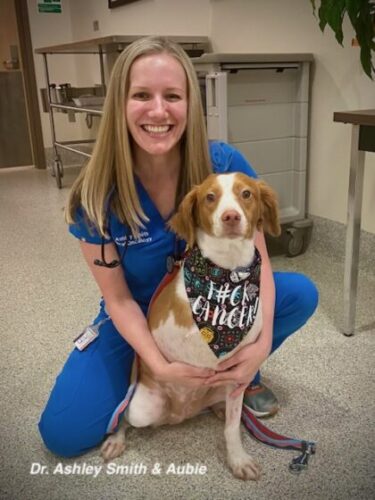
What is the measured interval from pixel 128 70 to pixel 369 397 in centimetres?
112

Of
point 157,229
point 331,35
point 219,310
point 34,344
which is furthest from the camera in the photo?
point 331,35

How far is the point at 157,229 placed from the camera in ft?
4.07

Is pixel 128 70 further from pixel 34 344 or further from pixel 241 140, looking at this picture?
pixel 241 140

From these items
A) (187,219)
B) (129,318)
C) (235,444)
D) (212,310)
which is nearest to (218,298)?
(212,310)

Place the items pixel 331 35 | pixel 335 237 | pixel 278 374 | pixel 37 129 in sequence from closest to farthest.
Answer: pixel 278 374 → pixel 331 35 → pixel 335 237 → pixel 37 129

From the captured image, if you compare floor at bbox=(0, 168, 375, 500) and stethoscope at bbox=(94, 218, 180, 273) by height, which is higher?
stethoscope at bbox=(94, 218, 180, 273)

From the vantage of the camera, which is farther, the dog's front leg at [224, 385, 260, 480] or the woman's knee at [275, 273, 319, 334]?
the woman's knee at [275, 273, 319, 334]

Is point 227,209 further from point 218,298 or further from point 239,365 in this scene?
point 239,365

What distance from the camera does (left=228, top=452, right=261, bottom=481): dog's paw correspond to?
117 centimetres

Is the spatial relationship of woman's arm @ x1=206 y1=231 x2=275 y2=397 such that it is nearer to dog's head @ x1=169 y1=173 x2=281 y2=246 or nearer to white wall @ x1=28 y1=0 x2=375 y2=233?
dog's head @ x1=169 y1=173 x2=281 y2=246

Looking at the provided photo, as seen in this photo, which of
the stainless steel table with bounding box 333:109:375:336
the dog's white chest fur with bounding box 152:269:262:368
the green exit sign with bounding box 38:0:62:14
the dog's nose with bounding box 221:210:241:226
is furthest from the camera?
the green exit sign with bounding box 38:0:62:14

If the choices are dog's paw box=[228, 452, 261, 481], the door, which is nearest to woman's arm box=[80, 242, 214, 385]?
dog's paw box=[228, 452, 261, 481]

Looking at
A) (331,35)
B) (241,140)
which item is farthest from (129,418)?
(331,35)

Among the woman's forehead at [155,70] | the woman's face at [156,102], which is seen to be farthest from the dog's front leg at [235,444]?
the woman's forehead at [155,70]
